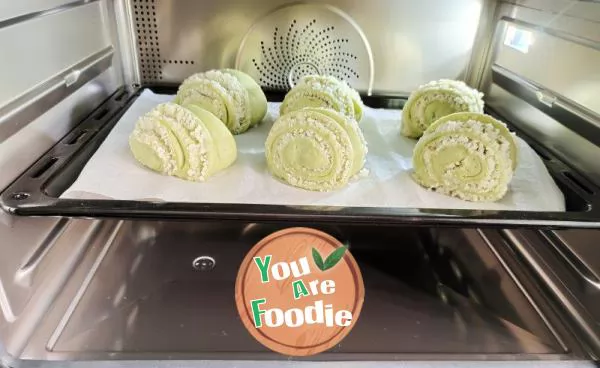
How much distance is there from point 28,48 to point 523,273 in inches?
43.4

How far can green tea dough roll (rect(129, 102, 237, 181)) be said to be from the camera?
943 millimetres

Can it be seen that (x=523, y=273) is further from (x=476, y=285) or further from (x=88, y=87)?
(x=88, y=87)

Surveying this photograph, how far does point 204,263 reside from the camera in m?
1.02

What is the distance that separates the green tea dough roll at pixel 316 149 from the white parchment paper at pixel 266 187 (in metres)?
0.03

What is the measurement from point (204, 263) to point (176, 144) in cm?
27

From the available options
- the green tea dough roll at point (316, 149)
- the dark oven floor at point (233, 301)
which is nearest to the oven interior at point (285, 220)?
the dark oven floor at point (233, 301)

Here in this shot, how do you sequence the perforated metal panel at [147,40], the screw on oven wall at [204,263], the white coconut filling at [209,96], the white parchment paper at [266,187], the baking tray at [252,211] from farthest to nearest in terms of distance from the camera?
the perforated metal panel at [147,40] → the white coconut filling at [209,96] → the screw on oven wall at [204,263] → the white parchment paper at [266,187] → the baking tray at [252,211]

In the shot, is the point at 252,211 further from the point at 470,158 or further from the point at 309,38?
the point at 309,38

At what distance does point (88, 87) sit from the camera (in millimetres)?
1147

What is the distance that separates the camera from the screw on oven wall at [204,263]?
1.01 m

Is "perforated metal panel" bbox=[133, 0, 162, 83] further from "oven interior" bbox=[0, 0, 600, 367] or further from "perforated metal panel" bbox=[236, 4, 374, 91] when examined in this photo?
"perforated metal panel" bbox=[236, 4, 374, 91]

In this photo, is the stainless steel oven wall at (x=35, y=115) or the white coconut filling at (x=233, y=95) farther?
the white coconut filling at (x=233, y=95)

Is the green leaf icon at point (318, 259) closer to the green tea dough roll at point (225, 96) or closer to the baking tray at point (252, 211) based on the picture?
the baking tray at point (252, 211)

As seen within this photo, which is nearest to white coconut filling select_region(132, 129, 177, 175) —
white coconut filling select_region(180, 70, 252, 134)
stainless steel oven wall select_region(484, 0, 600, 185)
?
white coconut filling select_region(180, 70, 252, 134)
